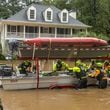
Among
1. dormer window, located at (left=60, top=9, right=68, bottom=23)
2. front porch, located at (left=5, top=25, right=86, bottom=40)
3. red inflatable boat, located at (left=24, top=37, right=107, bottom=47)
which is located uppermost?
red inflatable boat, located at (left=24, top=37, right=107, bottom=47)

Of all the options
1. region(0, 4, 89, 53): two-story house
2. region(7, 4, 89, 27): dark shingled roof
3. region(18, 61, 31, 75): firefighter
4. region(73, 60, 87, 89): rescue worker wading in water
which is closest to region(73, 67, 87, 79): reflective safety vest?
region(73, 60, 87, 89): rescue worker wading in water

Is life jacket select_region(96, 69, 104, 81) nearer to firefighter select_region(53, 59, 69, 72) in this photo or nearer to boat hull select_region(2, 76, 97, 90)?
boat hull select_region(2, 76, 97, 90)

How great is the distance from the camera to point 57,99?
708 inches

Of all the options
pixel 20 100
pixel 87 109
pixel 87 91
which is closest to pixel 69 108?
pixel 87 109

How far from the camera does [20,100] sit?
17.7 meters

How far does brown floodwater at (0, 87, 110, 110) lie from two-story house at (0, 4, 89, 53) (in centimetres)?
2643

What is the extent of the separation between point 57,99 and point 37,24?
99.4 feet

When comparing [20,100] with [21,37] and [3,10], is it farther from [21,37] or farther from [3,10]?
[3,10]

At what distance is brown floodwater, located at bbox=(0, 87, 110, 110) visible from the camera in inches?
627

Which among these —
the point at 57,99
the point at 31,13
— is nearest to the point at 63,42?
the point at 57,99

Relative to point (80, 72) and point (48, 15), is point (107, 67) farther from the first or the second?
point (48, 15)

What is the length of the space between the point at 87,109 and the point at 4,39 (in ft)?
109

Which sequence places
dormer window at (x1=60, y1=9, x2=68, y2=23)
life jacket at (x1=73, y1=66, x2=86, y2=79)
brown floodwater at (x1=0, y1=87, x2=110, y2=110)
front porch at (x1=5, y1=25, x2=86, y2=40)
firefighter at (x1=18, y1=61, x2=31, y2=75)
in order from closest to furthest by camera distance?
1. brown floodwater at (x1=0, y1=87, x2=110, y2=110)
2. life jacket at (x1=73, y1=66, x2=86, y2=79)
3. firefighter at (x1=18, y1=61, x2=31, y2=75)
4. front porch at (x1=5, y1=25, x2=86, y2=40)
5. dormer window at (x1=60, y1=9, x2=68, y2=23)

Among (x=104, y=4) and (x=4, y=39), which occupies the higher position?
(x=104, y=4)
